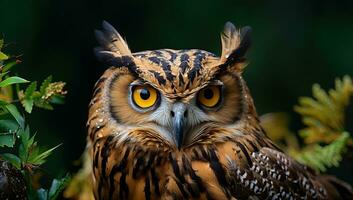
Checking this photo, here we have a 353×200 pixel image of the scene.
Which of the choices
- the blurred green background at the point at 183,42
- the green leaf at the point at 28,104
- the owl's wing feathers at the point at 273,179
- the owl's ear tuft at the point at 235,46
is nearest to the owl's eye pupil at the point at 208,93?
the owl's ear tuft at the point at 235,46

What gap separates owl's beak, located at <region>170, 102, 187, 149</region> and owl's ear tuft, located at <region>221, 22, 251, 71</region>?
0.25m

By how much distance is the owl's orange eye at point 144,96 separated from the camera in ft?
8.05

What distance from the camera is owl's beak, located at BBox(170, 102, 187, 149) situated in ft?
7.74

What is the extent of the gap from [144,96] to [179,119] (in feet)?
0.57

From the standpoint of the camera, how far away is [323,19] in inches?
212

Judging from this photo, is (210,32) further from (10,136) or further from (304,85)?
(10,136)

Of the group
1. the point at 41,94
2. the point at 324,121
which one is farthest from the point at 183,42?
the point at 41,94

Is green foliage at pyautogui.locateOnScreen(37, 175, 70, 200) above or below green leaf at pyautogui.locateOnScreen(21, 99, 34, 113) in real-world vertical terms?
below

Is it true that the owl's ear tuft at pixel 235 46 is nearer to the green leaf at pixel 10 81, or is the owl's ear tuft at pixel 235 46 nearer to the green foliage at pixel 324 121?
the green foliage at pixel 324 121

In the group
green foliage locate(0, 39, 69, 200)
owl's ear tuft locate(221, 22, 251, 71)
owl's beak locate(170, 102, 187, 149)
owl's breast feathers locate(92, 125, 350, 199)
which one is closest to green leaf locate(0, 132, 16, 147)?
green foliage locate(0, 39, 69, 200)

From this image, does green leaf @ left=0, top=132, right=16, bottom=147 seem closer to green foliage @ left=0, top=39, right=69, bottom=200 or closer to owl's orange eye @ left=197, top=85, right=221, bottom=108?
green foliage @ left=0, top=39, right=69, bottom=200

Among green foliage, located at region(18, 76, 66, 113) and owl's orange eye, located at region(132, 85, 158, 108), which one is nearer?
green foliage, located at region(18, 76, 66, 113)

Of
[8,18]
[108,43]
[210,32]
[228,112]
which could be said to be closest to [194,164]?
[228,112]

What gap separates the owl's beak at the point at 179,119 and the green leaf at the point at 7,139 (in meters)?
0.57
